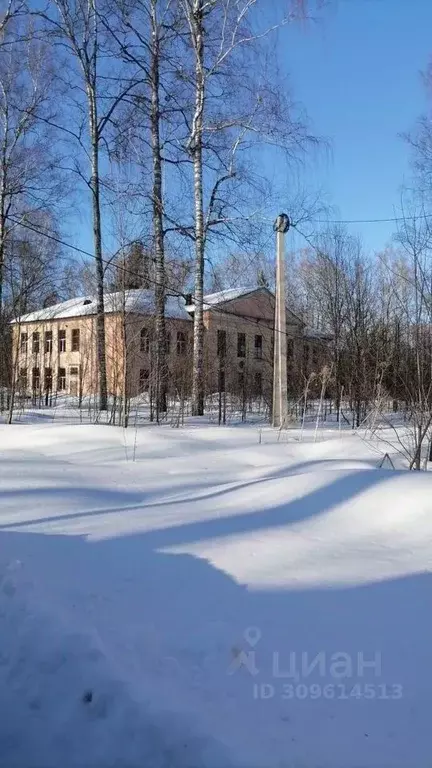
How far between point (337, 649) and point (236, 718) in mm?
672

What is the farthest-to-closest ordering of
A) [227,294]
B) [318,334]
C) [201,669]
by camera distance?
[227,294] → [318,334] → [201,669]

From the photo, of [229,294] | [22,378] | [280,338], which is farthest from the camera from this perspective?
[229,294]

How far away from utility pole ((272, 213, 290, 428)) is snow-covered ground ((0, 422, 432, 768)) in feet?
21.7

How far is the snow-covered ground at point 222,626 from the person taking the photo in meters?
1.92

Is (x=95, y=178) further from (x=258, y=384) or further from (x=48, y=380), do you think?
(x=48, y=380)

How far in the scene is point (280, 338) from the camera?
39.7 feet

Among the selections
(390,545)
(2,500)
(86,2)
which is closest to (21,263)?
(86,2)

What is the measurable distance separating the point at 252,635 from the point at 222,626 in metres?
0.16

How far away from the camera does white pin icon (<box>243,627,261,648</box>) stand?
8.39ft

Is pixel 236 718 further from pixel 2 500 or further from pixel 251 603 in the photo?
pixel 2 500

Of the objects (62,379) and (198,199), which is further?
(62,379)

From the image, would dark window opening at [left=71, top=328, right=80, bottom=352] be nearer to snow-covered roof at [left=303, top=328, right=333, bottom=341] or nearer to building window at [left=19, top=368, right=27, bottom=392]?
snow-covered roof at [left=303, top=328, right=333, bottom=341]

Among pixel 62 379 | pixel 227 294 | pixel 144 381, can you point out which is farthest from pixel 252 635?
pixel 62 379

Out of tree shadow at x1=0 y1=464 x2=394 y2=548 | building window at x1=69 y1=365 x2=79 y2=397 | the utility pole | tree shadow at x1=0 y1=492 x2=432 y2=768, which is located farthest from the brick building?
tree shadow at x1=0 y1=492 x2=432 y2=768
